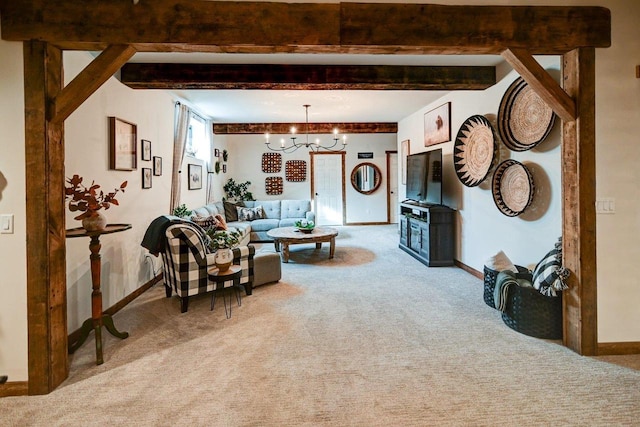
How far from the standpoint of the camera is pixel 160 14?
7.48 feet

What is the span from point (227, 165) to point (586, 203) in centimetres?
783

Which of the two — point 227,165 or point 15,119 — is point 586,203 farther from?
point 227,165

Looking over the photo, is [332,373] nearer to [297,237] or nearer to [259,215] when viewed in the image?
[297,237]

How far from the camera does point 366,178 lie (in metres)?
9.63

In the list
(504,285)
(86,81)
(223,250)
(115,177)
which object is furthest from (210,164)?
(504,285)

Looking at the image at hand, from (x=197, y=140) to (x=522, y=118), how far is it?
552 centimetres

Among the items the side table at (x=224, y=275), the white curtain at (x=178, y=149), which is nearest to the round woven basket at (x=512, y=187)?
the side table at (x=224, y=275)

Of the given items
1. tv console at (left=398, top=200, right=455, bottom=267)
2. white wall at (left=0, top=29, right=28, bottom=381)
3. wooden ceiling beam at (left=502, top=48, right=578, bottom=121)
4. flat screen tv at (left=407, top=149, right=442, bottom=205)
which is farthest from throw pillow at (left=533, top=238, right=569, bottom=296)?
white wall at (left=0, top=29, right=28, bottom=381)

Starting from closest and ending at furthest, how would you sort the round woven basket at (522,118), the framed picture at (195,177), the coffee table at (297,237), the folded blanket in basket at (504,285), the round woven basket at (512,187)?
the folded blanket in basket at (504,285)
the round woven basket at (522,118)
the round woven basket at (512,187)
the coffee table at (297,237)
the framed picture at (195,177)

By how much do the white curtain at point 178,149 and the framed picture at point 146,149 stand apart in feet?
2.73

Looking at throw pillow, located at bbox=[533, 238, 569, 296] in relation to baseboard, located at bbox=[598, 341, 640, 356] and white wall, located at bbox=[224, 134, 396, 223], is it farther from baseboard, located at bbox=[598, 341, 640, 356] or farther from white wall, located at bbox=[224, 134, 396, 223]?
white wall, located at bbox=[224, 134, 396, 223]

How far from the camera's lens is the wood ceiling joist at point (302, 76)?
3.83 meters

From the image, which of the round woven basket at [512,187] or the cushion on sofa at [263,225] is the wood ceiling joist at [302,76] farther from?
the cushion on sofa at [263,225]

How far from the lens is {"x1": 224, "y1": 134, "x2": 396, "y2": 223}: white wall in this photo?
902 centimetres
